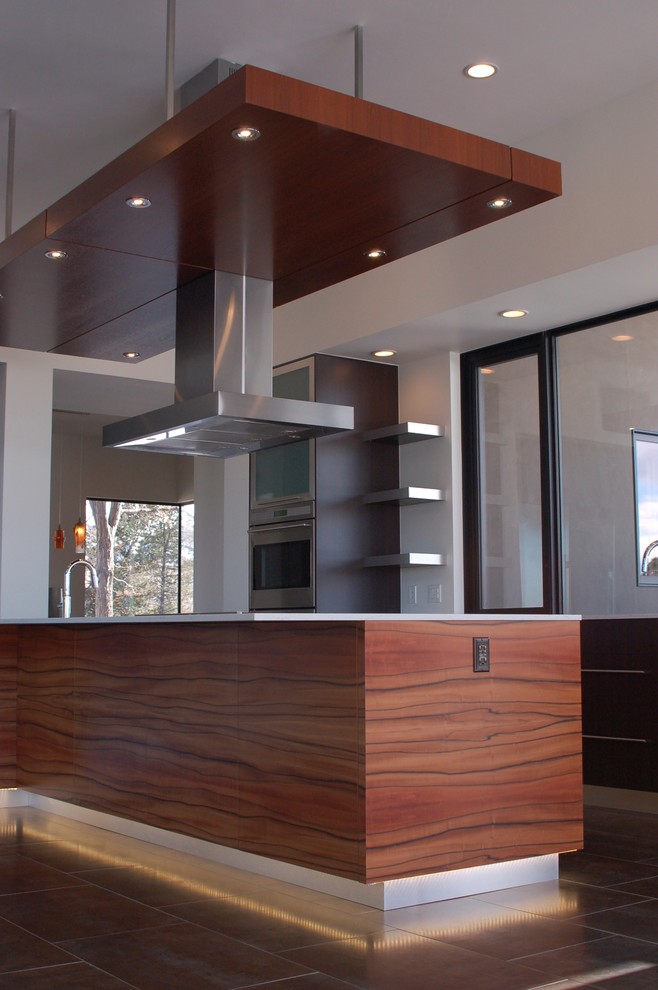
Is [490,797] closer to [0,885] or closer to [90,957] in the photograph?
[90,957]

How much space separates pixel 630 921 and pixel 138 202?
2633 mm

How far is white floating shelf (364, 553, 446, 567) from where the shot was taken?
19.3 feet

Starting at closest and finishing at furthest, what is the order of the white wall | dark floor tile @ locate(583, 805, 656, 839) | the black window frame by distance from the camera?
dark floor tile @ locate(583, 805, 656, 839) → the black window frame → the white wall

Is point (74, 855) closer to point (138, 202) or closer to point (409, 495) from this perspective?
point (138, 202)

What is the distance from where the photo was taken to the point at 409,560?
5871 millimetres

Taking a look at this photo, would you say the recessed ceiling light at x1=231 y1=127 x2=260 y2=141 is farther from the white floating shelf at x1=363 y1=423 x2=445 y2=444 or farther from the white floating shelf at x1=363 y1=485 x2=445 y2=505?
the white floating shelf at x1=363 y1=485 x2=445 y2=505

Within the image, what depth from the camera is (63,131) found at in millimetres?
4828

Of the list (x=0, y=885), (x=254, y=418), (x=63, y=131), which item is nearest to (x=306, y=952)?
(x=0, y=885)

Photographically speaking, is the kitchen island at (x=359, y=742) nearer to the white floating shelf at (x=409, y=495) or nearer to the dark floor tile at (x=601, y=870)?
the dark floor tile at (x=601, y=870)

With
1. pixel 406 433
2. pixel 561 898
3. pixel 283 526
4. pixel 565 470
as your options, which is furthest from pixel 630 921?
pixel 283 526

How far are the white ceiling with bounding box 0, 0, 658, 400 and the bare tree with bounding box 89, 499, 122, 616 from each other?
671cm

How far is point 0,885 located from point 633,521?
128 inches

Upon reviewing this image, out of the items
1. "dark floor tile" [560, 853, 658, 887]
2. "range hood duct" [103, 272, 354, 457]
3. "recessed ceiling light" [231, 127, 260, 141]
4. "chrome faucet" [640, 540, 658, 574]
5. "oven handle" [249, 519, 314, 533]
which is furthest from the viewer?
"oven handle" [249, 519, 314, 533]

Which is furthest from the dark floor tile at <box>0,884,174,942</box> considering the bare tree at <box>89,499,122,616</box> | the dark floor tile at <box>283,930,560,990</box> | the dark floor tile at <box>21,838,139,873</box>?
the bare tree at <box>89,499,122,616</box>
